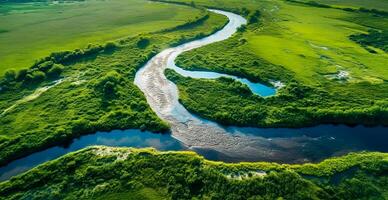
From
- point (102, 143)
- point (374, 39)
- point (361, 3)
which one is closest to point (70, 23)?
point (102, 143)

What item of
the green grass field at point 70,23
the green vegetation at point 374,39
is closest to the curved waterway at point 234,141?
the green grass field at point 70,23

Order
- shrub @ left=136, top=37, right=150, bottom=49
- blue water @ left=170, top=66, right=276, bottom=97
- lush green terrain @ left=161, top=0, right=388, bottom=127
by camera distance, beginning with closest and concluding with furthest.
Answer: lush green terrain @ left=161, top=0, right=388, bottom=127
blue water @ left=170, top=66, right=276, bottom=97
shrub @ left=136, top=37, right=150, bottom=49

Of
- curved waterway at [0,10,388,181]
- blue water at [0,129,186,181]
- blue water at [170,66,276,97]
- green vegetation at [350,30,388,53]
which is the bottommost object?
blue water at [0,129,186,181]

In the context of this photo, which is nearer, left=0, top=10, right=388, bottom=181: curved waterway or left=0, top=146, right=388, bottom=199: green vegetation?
left=0, top=146, right=388, bottom=199: green vegetation

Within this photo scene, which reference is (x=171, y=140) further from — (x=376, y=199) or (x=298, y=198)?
(x=376, y=199)

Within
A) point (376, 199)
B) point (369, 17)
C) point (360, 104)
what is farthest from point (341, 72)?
point (369, 17)

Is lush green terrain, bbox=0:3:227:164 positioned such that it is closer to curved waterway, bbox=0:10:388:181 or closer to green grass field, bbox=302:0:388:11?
curved waterway, bbox=0:10:388:181

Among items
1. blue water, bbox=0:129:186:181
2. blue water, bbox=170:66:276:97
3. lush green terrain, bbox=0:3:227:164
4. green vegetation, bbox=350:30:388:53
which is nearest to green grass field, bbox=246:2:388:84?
green vegetation, bbox=350:30:388:53
